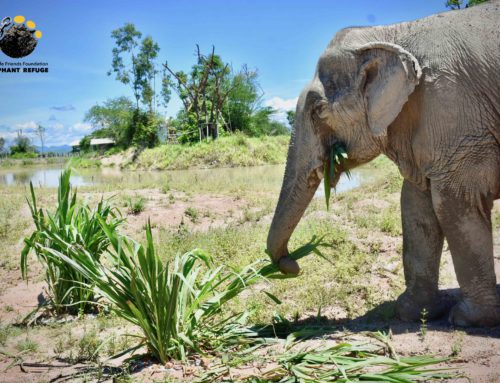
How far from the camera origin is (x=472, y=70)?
410 cm

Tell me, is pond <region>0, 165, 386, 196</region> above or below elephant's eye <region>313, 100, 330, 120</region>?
below

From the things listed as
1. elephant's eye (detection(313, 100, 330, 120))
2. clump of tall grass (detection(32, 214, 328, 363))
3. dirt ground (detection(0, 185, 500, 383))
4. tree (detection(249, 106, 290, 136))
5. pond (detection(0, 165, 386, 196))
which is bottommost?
dirt ground (detection(0, 185, 500, 383))

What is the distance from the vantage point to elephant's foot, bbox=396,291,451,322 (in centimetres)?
492

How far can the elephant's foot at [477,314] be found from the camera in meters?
4.30

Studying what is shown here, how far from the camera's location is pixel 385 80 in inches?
170

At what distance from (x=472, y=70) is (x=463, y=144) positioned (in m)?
0.56

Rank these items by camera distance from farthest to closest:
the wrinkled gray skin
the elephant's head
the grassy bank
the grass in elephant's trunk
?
1. the grassy bank
2. the grass in elephant's trunk
3. the elephant's head
4. the wrinkled gray skin

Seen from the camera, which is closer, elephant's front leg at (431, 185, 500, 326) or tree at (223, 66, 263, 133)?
elephant's front leg at (431, 185, 500, 326)

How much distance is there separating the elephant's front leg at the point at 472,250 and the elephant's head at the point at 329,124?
0.75m

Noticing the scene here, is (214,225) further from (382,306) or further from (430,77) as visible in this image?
(430,77)

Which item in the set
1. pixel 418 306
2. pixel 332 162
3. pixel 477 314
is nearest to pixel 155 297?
pixel 332 162

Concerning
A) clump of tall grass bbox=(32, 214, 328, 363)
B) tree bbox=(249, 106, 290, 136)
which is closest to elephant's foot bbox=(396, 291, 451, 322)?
clump of tall grass bbox=(32, 214, 328, 363)

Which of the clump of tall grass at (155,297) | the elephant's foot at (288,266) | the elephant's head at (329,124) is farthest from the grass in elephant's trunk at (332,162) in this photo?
the clump of tall grass at (155,297)

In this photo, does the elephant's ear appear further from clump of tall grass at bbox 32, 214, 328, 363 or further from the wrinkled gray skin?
clump of tall grass at bbox 32, 214, 328, 363
